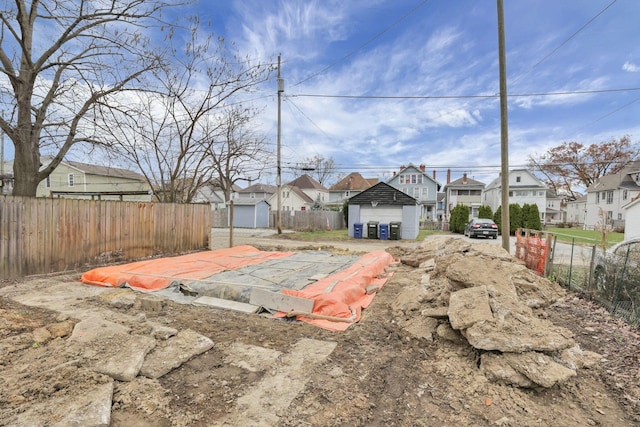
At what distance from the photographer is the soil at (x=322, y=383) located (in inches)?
88.2

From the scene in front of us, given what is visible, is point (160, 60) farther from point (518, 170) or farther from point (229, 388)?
point (518, 170)

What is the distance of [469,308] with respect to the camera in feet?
10.9

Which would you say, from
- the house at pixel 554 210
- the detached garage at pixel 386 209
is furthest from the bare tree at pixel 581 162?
the detached garage at pixel 386 209

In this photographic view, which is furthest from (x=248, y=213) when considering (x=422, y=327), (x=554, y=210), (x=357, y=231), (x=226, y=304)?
(x=554, y=210)

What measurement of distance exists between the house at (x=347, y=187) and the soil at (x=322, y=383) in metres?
40.9

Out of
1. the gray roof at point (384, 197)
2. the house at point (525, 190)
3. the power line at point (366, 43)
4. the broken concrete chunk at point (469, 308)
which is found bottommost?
the broken concrete chunk at point (469, 308)

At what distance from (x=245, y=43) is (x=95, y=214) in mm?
6953

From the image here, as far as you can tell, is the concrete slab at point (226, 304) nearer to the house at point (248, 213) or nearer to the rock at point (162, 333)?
the rock at point (162, 333)

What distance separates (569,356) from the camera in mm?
2902

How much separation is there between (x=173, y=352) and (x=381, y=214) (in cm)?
1710

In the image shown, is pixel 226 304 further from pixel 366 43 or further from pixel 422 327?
pixel 366 43

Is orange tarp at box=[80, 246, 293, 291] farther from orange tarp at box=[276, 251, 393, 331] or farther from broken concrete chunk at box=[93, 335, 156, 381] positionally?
broken concrete chunk at box=[93, 335, 156, 381]

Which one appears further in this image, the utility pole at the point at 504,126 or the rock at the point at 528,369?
the utility pole at the point at 504,126

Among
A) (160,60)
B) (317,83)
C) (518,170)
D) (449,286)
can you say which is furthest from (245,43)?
(518,170)
